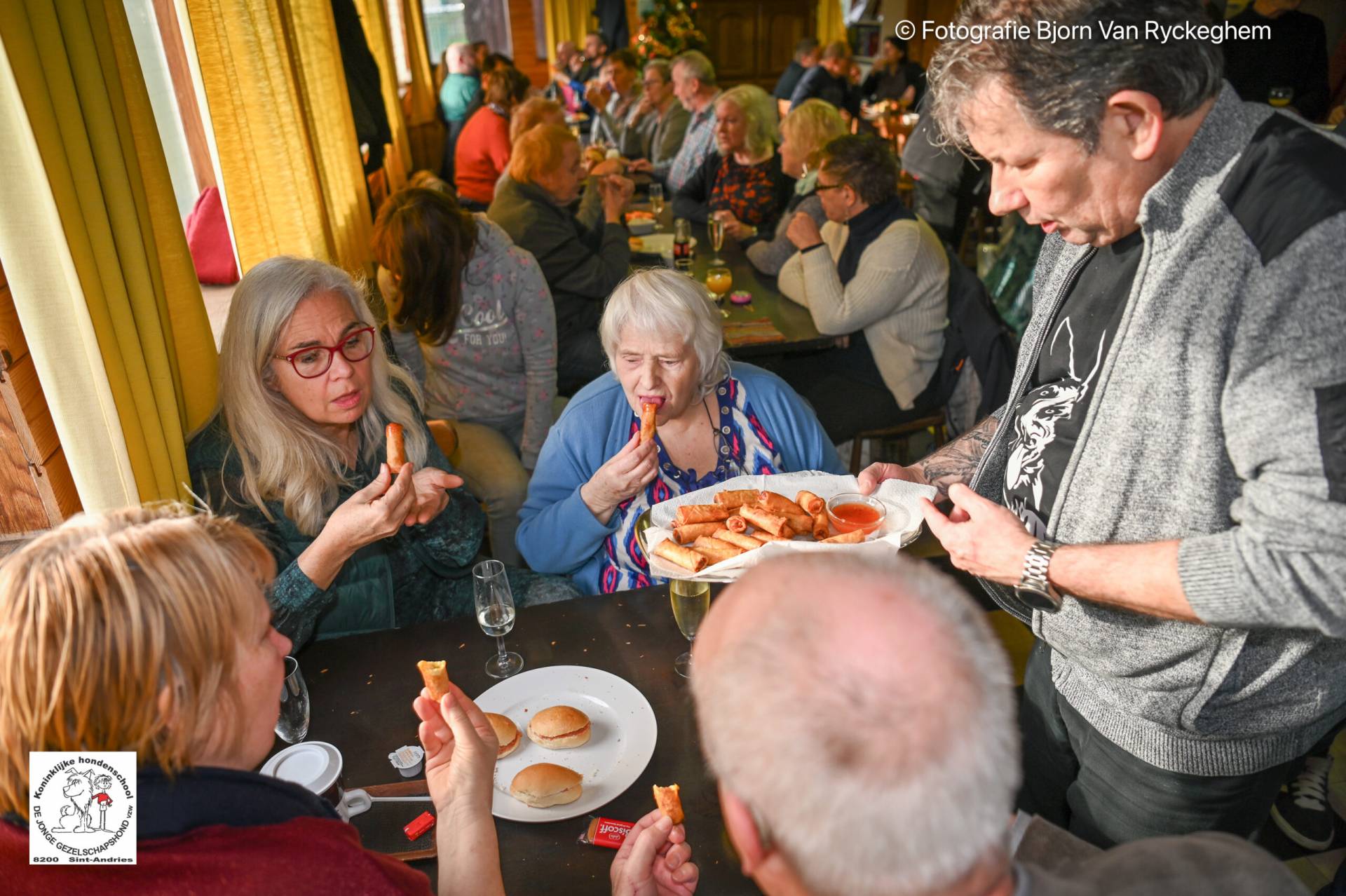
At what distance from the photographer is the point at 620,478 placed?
7.43ft

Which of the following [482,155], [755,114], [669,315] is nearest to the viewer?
[669,315]

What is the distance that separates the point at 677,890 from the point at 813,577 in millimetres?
728

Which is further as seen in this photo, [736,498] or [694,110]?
[694,110]

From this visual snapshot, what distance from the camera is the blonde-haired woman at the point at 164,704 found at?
949mm

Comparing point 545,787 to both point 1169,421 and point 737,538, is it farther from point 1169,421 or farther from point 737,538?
point 1169,421

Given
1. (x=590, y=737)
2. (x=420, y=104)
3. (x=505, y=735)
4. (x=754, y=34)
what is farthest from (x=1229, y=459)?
(x=754, y=34)

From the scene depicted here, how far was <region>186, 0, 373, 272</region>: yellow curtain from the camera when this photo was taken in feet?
10.3

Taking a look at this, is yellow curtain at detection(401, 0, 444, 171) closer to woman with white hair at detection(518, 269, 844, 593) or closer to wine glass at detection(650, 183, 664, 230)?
wine glass at detection(650, 183, 664, 230)

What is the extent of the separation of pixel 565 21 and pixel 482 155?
25.4ft

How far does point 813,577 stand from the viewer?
0.84 m

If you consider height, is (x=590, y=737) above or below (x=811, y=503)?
below

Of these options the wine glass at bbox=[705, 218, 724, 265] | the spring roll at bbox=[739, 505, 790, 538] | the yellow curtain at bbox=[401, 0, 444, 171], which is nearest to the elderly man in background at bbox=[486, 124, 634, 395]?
the wine glass at bbox=[705, 218, 724, 265]

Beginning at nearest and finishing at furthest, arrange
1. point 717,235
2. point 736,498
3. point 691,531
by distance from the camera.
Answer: point 691,531, point 736,498, point 717,235

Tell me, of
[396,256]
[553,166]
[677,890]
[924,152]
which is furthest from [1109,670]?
[924,152]
